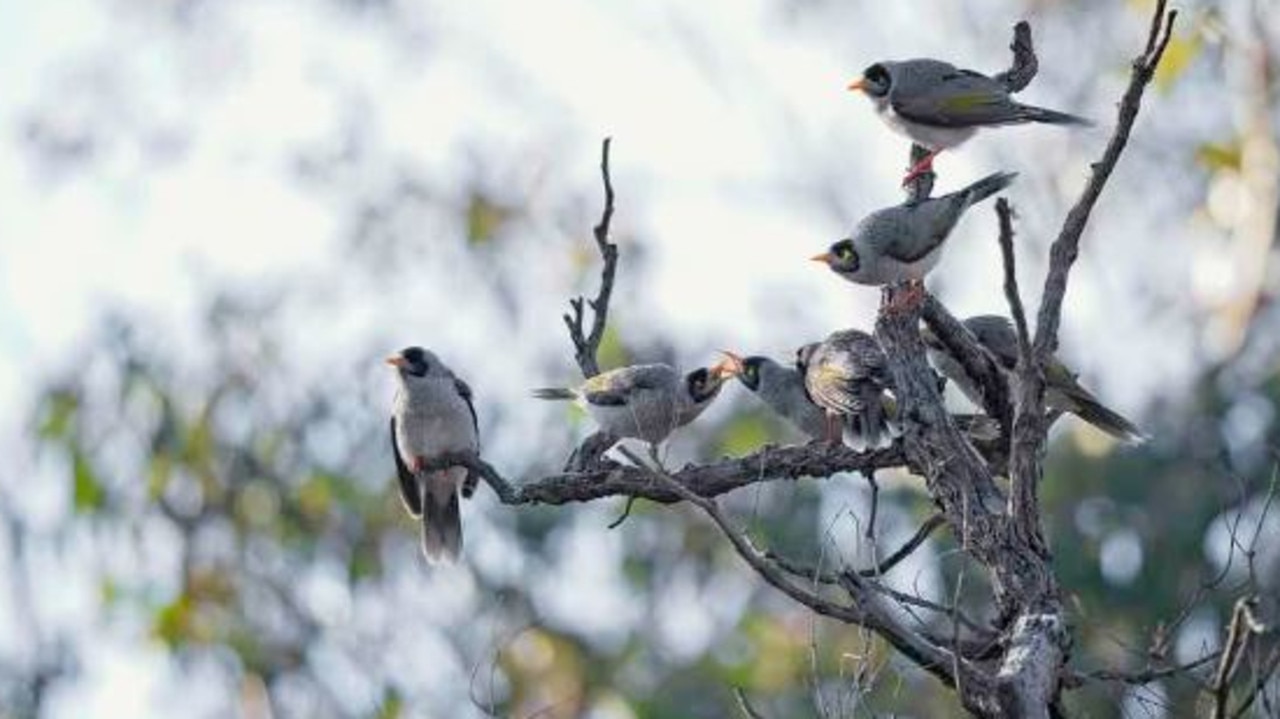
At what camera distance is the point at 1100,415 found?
10.6m

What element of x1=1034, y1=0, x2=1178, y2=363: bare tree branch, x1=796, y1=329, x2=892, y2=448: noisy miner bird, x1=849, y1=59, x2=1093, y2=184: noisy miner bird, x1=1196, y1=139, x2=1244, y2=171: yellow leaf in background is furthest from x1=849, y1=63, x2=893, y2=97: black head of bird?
x1=1196, y1=139, x2=1244, y2=171: yellow leaf in background

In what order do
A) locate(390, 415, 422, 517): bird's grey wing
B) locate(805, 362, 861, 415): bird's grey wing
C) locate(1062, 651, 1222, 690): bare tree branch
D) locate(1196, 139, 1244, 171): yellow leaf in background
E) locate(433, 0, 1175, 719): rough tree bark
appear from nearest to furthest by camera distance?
1. locate(433, 0, 1175, 719): rough tree bark
2. locate(1062, 651, 1222, 690): bare tree branch
3. locate(805, 362, 861, 415): bird's grey wing
4. locate(390, 415, 422, 517): bird's grey wing
5. locate(1196, 139, 1244, 171): yellow leaf in background

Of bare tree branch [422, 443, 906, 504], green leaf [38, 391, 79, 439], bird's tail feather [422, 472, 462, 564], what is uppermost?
bare tree branch [422, 443, 906, 504]

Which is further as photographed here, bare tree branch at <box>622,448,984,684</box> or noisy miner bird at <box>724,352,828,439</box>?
noisy miner bird at <box>724,352,828,439</box>

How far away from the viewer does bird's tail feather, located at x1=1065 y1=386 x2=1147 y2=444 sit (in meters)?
10.4

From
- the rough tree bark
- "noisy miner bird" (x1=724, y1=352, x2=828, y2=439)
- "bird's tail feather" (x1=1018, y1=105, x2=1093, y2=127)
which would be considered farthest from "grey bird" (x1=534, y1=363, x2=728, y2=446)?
the rough tree bark

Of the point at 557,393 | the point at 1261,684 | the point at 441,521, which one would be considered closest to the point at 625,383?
the point at 557,393

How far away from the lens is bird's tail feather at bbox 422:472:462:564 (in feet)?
39.0

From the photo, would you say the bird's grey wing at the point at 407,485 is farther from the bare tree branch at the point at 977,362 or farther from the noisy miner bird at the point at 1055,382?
the bare tree branch at the point at 977,362

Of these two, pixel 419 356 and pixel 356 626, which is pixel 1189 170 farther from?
pixel 419 356

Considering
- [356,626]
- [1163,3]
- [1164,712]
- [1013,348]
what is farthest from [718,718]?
[1163,3]

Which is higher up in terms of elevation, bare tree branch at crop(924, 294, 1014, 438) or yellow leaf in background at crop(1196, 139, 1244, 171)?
bare tree branch at crop(924, 294, 1014, 438)

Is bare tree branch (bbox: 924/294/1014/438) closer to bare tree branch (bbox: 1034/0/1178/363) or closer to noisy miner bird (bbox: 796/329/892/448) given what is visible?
noisy miner bird (bbox: 796/329/892/448)

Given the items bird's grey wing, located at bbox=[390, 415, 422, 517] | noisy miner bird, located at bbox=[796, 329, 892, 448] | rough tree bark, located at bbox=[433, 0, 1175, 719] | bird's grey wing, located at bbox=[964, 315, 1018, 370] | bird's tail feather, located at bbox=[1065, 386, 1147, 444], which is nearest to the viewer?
rough tree bark, located at bbox=[433, 0, 1175, 719]
